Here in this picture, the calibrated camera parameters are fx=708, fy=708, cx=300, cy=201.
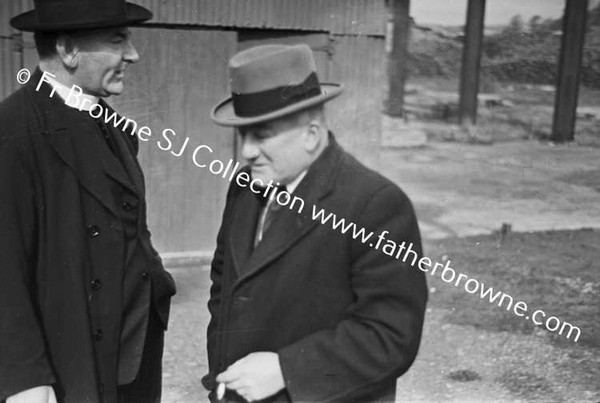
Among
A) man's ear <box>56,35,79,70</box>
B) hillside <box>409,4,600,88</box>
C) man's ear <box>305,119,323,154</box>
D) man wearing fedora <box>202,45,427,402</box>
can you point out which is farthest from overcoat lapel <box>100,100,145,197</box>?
hillside <box>409,4,600,88</box>

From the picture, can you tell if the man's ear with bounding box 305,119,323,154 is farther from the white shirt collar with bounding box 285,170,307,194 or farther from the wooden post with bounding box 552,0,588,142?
the wooden post with bounding box 552,0,588,142

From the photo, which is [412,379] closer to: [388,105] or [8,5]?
[8,5]

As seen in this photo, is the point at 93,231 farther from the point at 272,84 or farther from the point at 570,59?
the point at 570,59

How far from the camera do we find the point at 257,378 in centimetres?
178

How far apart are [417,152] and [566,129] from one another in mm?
2727

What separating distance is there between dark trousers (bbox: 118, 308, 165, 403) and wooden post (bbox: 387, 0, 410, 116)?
14.1m

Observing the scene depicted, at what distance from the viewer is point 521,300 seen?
552 centimetres

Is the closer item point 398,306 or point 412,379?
point 398,306

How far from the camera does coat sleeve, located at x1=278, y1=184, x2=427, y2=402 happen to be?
67.4 inches

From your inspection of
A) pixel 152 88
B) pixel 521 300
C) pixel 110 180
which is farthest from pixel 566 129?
A: pixel 110 180

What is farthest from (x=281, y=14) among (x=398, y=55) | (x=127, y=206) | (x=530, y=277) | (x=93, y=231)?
(x=398, y=55)

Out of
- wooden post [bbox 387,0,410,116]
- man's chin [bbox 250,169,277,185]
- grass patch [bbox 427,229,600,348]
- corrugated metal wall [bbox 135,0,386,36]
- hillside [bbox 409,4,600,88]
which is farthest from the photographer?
wooden post [bbox 387,0,410,116]

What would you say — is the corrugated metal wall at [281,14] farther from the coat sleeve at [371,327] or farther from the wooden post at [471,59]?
the wooden post at [471,59]

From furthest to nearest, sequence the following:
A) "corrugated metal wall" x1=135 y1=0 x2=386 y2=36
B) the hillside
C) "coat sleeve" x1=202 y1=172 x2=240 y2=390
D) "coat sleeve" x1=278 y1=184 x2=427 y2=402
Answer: the hillside
"corrugated metal wall" x1=135 y1=0 x2=386 y2=36
"coat sleeve" x1=202 y1=172 x2=240 y2=390
"coat sleeve" x1=278 y1=184 x2=427 y2=402
